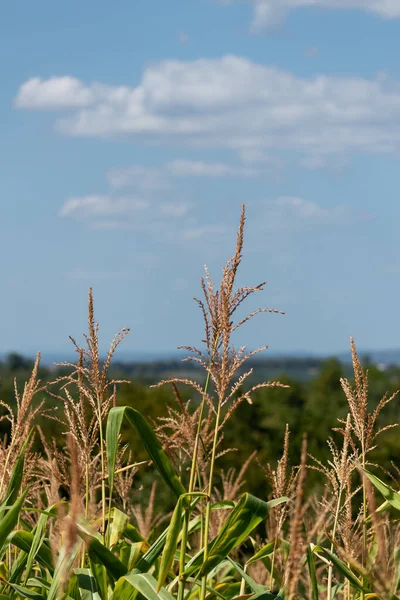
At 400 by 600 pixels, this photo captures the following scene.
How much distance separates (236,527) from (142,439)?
→ 445mm

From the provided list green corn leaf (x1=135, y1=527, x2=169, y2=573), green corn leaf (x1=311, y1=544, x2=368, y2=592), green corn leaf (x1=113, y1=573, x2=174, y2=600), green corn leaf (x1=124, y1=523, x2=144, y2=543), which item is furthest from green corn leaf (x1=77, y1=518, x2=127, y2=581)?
green corn leaf (x1=124, y1=523, x2=144, y2=543)

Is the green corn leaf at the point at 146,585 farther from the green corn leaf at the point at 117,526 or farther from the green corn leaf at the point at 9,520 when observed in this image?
the green corn leaf at the point at 117,526

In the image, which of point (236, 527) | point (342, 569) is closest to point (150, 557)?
point (236, 527)

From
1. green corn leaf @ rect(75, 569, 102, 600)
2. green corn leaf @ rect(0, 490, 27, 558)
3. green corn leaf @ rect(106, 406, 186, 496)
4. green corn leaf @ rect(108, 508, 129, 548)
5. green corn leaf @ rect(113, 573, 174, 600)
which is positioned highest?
green corn leaf @ rect(106, 406, 186, 496)

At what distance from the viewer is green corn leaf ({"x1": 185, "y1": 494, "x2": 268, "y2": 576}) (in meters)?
2.85

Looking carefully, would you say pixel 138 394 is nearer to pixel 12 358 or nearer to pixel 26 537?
pixel 26 537

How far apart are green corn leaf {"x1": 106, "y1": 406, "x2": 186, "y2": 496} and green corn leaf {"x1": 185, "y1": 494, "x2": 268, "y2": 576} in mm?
204

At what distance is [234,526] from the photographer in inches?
114

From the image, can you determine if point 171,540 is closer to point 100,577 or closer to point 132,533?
point 100,577

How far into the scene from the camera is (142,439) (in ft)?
9.89

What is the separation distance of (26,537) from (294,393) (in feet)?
98.8

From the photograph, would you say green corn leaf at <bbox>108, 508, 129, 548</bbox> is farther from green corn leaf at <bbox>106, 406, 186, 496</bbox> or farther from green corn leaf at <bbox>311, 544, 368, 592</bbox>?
green corn leaf at <bbox>311, 544, 368, 592</bbox>

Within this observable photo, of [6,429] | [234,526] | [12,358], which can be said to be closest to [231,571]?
[234,526]

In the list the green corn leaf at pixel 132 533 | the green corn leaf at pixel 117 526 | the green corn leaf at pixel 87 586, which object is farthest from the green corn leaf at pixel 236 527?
the green corn leaf at pixel 132 533
